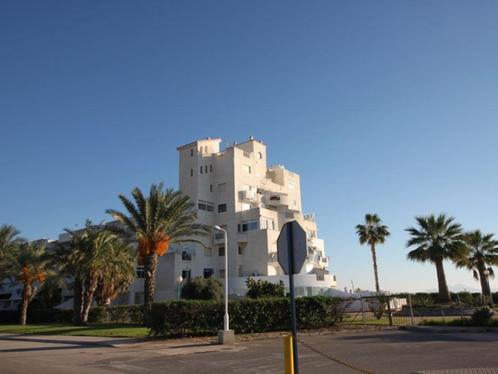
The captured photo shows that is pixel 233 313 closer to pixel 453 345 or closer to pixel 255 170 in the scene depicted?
pixel 453 345

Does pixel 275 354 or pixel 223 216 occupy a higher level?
pixel 223 216

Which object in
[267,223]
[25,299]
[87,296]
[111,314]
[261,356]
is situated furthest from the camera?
[267,223]

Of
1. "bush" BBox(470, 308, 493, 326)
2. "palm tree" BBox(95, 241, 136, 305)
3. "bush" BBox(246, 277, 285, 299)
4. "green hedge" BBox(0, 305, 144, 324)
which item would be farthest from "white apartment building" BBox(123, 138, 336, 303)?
"bush" BBox(470, 308, 493, 326)

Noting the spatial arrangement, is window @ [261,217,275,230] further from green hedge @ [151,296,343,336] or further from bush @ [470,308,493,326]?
bush @ [470,308,493,326]

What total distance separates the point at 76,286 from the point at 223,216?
22.2 metres

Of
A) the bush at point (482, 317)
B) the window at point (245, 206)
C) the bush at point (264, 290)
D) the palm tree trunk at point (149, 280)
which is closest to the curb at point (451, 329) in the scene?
the bush at point (482, 317)

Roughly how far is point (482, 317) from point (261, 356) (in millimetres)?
13782

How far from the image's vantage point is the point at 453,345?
1669cm

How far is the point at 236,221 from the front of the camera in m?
55.5

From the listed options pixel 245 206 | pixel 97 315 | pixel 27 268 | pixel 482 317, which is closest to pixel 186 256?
pixel 245 206

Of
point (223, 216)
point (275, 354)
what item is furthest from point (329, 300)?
point (223, 216)

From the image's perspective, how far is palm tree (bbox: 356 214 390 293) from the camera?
5497 cm

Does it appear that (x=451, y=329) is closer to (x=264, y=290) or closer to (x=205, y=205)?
(x=264, y=290)

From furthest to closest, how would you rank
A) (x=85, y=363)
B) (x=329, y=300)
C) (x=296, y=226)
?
1. (x=329, y=300)
2. (x=85, y=363)
3. (x=296, y=226)
